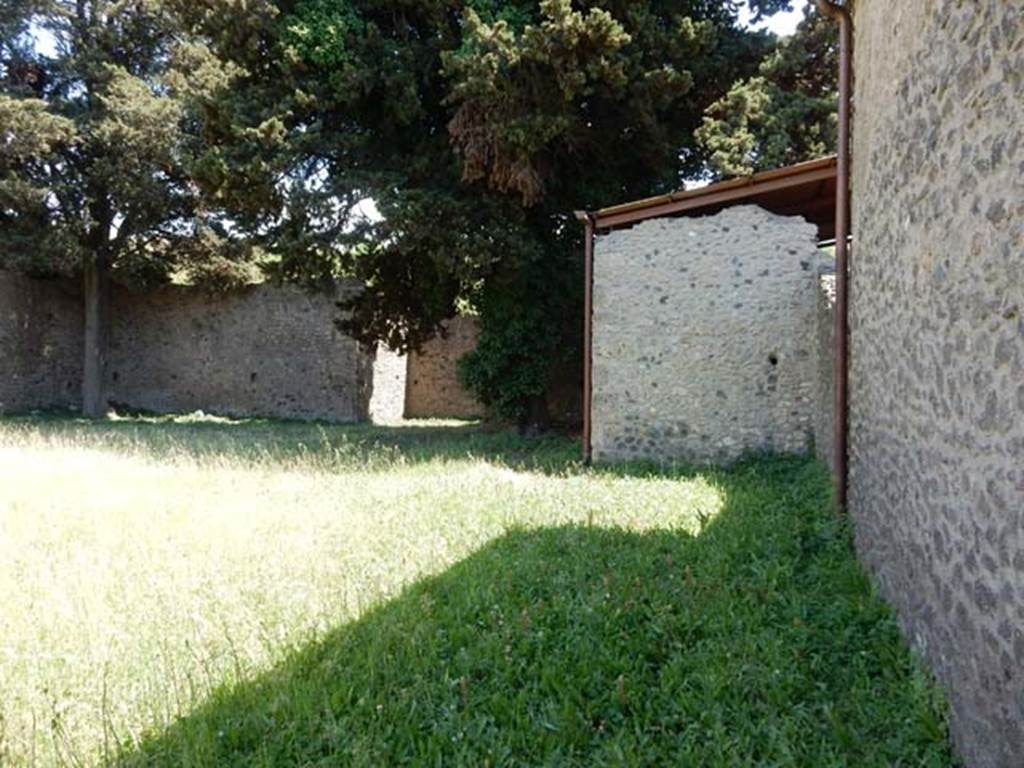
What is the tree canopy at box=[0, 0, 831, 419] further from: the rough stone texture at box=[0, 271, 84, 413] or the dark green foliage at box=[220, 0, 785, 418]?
the rough stone texture at box=[0, 271, 84, 413]

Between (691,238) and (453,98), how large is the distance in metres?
3.73

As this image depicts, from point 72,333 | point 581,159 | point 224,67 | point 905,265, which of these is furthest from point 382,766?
point 72,333

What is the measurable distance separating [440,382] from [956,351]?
16.0m

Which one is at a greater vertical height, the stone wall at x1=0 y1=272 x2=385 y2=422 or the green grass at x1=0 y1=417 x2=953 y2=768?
the stone wall at x1=0 y1=272 x2=385 y2=422

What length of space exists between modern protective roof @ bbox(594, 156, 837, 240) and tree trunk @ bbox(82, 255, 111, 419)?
14264 millimetres

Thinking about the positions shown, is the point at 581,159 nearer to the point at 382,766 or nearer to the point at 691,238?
the point at 691,238

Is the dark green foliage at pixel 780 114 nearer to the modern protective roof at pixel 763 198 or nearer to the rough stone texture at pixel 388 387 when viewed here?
the modern protective roof at pixel 763 198

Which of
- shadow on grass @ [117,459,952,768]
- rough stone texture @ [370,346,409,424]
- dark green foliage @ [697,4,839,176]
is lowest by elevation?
shadow on grass @ [117,459,952,768]

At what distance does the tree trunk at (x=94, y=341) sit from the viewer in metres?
18.0

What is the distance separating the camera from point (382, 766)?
2582 millimetres

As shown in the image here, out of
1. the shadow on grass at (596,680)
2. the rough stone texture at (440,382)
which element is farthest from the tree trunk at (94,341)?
the shadow on grass at (596,680)

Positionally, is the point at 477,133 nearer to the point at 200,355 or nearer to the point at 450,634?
the point at 450,634

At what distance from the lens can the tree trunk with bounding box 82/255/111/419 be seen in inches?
711

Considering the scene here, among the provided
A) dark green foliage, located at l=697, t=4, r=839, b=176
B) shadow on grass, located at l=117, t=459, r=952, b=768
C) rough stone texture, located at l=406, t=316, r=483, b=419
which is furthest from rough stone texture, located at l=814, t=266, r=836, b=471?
rough stone texture, located at l=406, t=316, r=483, b=419
